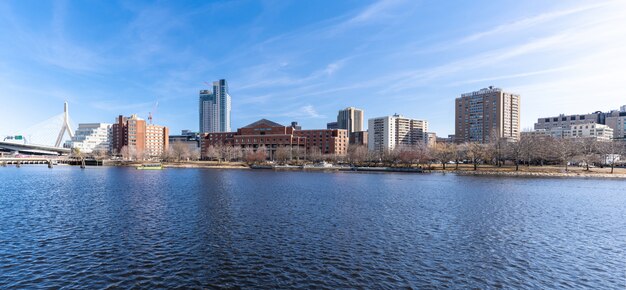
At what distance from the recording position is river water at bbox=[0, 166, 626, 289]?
1670 cm

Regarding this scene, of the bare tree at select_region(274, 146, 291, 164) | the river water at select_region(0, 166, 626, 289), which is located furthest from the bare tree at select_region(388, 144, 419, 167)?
the river water at select_region(0, 166, 626, 289)

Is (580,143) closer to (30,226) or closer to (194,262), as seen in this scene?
(194,262)

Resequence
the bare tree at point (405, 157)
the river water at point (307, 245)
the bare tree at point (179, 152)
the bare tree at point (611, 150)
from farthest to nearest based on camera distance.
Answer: the bare tree at point (179, 152) → the bare tree at point (405, 157) → the bare tree at point (611, 150) → the river water at point (307, 245)

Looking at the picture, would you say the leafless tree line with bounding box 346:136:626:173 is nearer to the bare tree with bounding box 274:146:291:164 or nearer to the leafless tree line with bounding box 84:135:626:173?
the leafless tree line with bounding box 84:135:626:173

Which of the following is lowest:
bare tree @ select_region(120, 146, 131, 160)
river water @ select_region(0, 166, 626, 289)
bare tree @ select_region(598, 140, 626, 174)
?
river water @ select_region(0, 166, 626, 289)

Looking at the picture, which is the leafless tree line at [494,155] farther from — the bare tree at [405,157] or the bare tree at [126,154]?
the bare tree at [126,154]

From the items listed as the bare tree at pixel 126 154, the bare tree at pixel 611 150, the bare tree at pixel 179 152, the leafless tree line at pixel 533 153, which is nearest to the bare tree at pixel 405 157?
the leafless tree line at pixel 533 153

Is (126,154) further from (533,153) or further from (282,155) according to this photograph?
(533,153)

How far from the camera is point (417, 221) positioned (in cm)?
3053

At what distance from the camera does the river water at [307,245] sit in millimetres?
16703

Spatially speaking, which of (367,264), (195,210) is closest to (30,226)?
(195,210)

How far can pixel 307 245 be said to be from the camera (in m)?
22.4

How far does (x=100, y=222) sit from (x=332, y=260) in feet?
73.7

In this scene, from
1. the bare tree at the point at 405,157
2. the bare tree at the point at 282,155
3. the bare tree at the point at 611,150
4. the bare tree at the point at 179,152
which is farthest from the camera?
the bare tree at the point at 179,152
